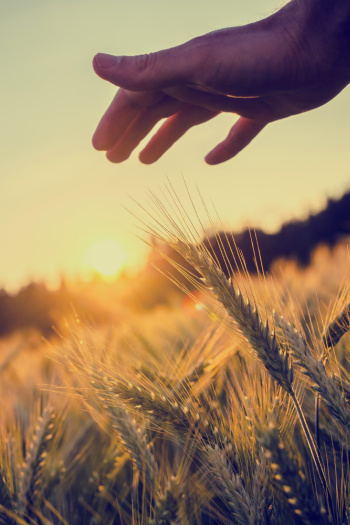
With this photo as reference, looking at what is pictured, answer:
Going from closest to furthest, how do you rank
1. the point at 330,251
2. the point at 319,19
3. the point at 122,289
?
the point at 319,19, the point at 122,289, the point at 330,251

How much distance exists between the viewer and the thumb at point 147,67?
4.78 ft

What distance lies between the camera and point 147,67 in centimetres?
147

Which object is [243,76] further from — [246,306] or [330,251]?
[330,251]

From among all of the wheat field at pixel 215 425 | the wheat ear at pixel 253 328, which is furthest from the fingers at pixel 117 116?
the wheat ear at pixel 253 328

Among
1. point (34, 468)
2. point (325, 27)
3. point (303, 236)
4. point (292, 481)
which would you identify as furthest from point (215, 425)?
point (303, 236)

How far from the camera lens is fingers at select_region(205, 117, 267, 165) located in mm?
2383

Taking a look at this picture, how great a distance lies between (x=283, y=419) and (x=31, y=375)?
5.31 ft

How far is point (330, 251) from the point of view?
7098 mm

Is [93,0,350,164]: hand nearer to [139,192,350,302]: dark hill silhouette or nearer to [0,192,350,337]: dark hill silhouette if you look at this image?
[0,192,350,337]: dark hill silhouette

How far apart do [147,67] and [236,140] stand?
3.54 ft

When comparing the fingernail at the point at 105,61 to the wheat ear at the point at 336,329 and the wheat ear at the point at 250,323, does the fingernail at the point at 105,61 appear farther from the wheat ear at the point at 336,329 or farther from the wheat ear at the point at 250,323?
the wheat ear at the point at 336,329

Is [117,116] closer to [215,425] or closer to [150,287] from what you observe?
[215,425]

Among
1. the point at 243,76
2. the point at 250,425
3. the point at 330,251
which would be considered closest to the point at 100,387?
the point at 250,425

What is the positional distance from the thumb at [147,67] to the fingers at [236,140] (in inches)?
38.6
